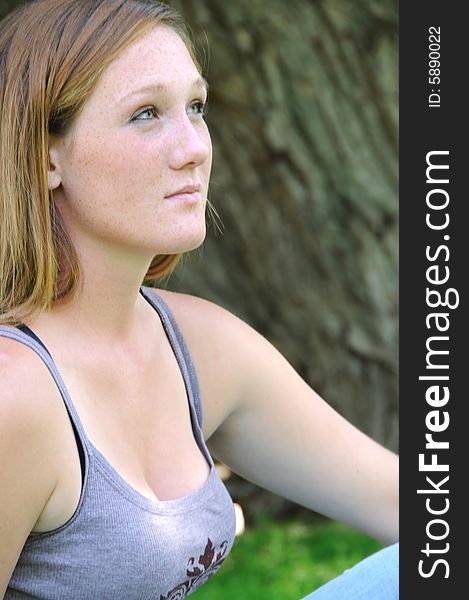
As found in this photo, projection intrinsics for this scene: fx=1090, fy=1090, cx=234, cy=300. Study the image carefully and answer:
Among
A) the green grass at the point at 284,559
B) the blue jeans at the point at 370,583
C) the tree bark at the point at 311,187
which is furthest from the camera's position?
the green grass at the point at 284,559

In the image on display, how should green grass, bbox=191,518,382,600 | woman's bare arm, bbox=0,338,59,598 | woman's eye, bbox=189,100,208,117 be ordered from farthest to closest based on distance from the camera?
green grass, bbox=191,518,382,600
woman's eye, bbox=189,100,208,117
woman's bare arm, bbox=0,338,59,598

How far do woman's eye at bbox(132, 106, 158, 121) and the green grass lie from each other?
1.88m

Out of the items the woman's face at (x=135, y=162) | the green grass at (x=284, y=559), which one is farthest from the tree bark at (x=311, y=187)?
the woman's face at (x=135, y=162)

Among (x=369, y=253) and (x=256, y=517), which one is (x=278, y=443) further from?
(x=256, y=517)

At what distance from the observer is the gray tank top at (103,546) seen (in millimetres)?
1765

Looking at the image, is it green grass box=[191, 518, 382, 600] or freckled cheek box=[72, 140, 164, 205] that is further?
green grass box=[191, 518, 382, 600]

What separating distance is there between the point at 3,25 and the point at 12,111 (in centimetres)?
19

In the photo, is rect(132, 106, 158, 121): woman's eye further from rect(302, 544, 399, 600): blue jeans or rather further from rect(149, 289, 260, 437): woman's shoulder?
rect(302, 544, 399, 600): blue jeans

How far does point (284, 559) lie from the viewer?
362 centimetres

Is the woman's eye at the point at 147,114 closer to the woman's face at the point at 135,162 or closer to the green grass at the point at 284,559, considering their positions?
the woman's face at the point at 135,162

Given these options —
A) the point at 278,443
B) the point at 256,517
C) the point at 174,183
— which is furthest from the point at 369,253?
the point at 174,183

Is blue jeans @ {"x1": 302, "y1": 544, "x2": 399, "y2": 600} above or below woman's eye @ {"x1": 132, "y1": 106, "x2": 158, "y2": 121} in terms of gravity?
below

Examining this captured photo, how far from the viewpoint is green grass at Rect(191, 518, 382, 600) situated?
11.1ft

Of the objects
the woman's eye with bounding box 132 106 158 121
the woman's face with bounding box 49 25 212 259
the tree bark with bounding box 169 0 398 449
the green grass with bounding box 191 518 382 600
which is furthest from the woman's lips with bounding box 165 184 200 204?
the green grass with bounding box 191 518 382 600
